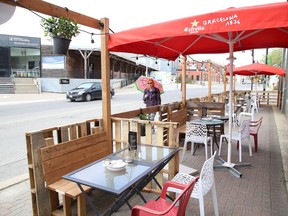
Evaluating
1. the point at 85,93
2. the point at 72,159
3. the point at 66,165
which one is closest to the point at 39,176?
the point at 66,165

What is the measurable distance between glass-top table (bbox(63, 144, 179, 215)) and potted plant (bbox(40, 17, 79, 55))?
1.70m

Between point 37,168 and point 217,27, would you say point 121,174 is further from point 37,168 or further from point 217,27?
point 217,27

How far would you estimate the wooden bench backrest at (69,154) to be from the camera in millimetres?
2756

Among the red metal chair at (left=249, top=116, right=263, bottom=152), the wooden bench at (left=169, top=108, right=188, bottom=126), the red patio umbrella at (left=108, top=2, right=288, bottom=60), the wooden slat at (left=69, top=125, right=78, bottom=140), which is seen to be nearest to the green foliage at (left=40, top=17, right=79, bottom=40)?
the red patio umbrella at (left=108, top=2, right=288, bottom=60)

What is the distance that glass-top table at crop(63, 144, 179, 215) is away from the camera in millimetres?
2152

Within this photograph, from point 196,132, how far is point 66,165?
8.79ft

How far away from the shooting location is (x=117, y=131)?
398cm

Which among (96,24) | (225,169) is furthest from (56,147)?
(225,169)

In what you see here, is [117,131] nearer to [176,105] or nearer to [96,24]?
[96,24]

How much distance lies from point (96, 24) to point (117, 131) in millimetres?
1772

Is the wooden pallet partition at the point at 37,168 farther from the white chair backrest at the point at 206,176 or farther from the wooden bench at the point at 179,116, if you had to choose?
the wooden bench at the point at 179,116

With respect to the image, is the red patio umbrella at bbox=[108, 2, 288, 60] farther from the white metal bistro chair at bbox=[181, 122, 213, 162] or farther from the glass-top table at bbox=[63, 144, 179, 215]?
the white metal bistro chair at bbox=[181, 122, 213, 162]

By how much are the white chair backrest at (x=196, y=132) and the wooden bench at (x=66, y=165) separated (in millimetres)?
2060

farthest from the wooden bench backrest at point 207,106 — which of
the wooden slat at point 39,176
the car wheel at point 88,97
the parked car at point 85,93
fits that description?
the car wheel at point 88,97
